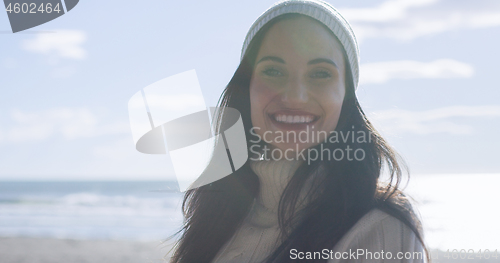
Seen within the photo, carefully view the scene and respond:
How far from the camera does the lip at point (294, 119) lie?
1.62 m

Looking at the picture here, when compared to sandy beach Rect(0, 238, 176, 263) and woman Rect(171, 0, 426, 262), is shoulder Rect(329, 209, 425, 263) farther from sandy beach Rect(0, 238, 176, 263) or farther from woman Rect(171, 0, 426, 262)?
sandy beach Rect(0, 238, 176, 263)

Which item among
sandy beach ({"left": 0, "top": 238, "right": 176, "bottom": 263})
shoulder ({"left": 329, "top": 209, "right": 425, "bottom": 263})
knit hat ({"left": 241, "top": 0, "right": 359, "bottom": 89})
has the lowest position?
sandy beach ({"left": 0, "top": 238, "right": 176, "bottom": 263})

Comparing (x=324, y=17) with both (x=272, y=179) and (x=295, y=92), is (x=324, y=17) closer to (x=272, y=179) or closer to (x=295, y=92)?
(x=295, y=92)

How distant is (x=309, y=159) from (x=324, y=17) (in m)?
0.59

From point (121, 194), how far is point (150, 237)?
14186mm

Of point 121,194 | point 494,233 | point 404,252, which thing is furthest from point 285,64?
point 121,194

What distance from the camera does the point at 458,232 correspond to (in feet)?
27.6

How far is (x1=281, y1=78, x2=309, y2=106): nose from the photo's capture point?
1615mm

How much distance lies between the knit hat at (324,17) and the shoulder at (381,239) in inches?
26.5

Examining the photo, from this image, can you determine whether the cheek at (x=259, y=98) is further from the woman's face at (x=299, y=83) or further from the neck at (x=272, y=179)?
the neck at (x=272, y=179)

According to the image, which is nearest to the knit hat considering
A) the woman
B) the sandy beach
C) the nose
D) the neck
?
the woman

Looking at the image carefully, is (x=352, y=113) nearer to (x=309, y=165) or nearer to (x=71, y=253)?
(x=309, y=165)

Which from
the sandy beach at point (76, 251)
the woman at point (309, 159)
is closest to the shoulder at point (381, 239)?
the woman at point (309, 159)

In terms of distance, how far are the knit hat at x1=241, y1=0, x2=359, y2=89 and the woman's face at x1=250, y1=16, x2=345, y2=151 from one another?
29mm
